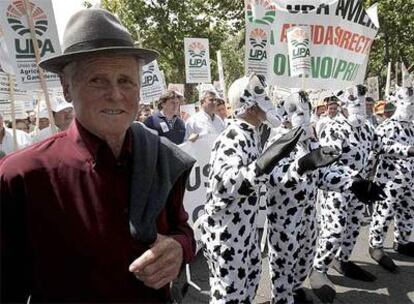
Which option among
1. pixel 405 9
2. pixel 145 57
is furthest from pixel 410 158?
pixel 405 9

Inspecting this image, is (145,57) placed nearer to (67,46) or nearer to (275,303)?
(67,46)

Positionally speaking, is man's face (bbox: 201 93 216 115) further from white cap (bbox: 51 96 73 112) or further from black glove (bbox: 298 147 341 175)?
black glove (bbox: 298 147 341 175)

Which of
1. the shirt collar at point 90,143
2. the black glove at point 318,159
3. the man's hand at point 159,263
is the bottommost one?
the black glove at point 318,159

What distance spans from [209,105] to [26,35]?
3.30 meters

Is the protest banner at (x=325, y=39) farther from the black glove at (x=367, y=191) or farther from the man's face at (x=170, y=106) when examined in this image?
the man's face at (x=170, y=106)

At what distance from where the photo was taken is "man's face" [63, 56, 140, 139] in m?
1.53

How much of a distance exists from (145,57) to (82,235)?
65 centimetres

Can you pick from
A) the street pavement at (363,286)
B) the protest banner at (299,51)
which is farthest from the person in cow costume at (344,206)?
the protest banner at (299,51)

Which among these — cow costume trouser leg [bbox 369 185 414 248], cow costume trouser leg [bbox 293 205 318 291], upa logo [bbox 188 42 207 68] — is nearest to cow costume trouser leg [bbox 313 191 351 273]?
cow costume trouser leg [bbox 293 205 318 291]

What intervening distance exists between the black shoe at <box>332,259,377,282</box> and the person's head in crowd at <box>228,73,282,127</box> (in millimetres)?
2690

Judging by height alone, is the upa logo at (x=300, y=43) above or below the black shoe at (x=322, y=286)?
above

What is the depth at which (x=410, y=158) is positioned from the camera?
19.5ft

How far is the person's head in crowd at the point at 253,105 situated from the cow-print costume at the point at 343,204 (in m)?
1.81

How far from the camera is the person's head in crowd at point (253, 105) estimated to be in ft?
11.2
